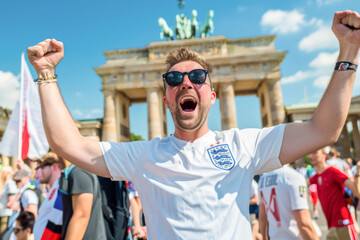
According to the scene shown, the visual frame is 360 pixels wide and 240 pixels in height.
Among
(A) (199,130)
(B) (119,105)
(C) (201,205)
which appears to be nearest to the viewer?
(C) (201,205)

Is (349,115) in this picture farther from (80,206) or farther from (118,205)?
(80,206)

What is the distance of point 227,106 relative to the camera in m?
34.3

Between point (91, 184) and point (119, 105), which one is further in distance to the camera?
point (119, 105)

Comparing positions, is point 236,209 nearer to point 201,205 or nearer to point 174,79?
point 201,205

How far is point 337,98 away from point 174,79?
3.08 feet

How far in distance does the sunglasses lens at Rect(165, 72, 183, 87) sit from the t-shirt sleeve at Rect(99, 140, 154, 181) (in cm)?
45

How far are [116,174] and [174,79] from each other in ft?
2.26

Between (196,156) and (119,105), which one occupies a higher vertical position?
(119,105)

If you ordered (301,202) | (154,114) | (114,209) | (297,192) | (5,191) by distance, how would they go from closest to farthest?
(301,202) → (297,192) → (114,209) → (5,191) → (154,114)

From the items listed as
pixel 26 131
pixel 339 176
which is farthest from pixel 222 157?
pixel 26 131

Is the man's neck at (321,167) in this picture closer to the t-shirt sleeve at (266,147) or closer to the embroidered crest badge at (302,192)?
the embroidered crest badge at (302,192)

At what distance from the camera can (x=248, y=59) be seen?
34.5 meters

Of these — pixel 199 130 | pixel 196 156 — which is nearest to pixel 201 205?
pixel 196 156

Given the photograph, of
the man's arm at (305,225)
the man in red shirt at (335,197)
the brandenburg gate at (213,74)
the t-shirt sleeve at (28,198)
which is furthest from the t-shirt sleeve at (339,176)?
the brandenburg gate at (213,74)
